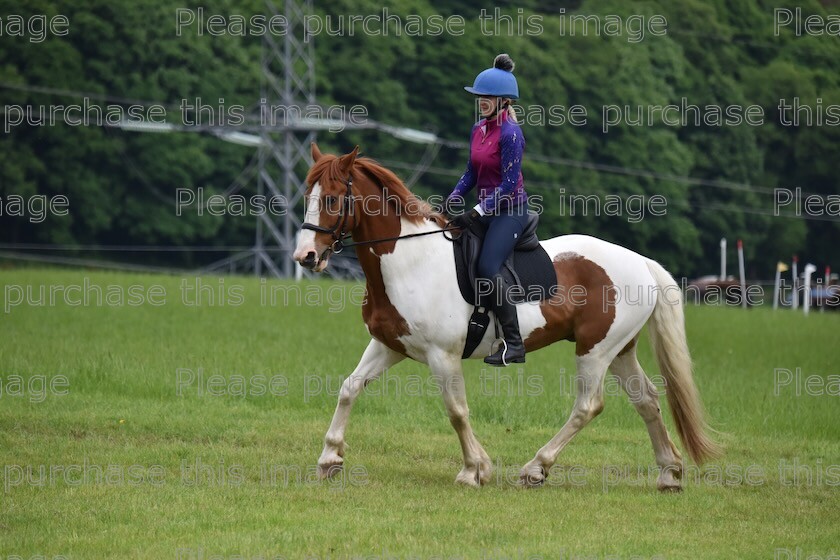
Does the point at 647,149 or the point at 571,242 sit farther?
the point at 647,149

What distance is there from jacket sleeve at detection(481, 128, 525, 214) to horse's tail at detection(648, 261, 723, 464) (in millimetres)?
1701

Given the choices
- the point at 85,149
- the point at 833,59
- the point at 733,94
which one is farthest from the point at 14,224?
the point at 733,94

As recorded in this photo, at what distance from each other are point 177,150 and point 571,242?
137ft

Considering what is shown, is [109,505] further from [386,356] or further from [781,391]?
[781,391]

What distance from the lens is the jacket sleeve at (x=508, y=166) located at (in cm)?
1011

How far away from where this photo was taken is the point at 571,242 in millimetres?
10930

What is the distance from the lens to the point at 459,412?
1021 cm

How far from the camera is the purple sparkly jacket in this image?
10.1 meters

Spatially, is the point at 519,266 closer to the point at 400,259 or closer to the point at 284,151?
the point at 400,259

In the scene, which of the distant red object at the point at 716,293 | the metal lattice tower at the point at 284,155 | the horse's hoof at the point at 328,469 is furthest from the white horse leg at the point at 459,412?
the distant red object at the point at 716,293

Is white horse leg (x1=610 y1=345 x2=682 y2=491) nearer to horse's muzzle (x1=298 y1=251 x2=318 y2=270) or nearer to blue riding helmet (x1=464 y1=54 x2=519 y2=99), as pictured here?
blue riding helmet (x1=464 y1=54 x2=519 y2=99)

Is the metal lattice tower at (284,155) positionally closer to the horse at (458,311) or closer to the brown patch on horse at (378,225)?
the horse at (458,311)

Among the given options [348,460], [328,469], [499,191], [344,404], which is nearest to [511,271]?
[499,191]

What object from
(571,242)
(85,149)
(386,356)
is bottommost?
(386,356)
